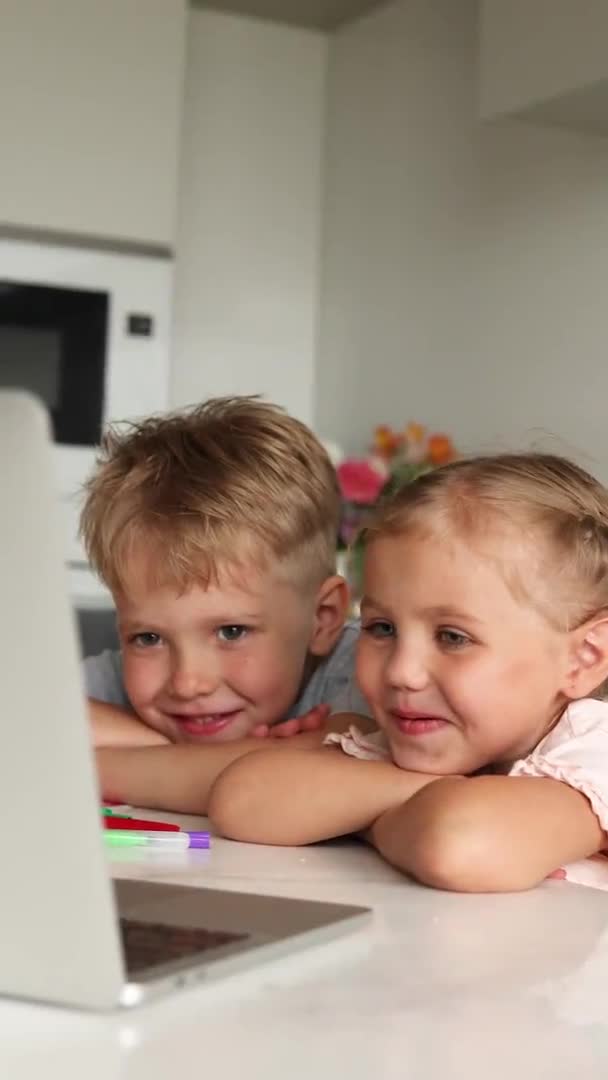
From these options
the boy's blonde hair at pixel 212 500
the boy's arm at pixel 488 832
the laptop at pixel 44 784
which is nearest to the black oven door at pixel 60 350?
the boy's blonde hair at pixel 212 500

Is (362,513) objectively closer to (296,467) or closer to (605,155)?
(605,155)

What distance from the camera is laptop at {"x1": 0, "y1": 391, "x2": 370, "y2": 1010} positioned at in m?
0.48

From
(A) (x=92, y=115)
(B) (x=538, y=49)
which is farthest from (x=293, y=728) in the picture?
(A) (x=92, y=115)

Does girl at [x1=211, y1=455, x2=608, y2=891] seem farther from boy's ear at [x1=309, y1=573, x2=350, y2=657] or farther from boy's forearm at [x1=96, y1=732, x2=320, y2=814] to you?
boy's ear at [x1=309, y1=573, x2=350, y2=657]

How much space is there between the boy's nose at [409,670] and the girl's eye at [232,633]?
31cm

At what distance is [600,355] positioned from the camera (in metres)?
2.79

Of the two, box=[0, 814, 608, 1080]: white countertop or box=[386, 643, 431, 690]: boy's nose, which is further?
box=[386, 643, 431, 690]: boy's nose

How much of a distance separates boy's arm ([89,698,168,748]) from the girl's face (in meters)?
0.36

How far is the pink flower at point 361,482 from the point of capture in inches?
125

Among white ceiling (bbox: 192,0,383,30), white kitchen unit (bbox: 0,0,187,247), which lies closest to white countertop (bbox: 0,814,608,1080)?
white kitchen unit (bbox: 0,0,187,247)

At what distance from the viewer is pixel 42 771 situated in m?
0.51

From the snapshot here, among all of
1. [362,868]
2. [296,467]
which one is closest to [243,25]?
[296,467]

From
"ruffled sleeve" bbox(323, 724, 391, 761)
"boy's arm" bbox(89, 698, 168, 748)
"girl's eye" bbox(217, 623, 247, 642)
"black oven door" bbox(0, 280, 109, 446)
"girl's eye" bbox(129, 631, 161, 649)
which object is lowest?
→ "boy's arm" bbox(89, 698, 168, 748)

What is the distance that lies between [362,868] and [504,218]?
7.78 ft
